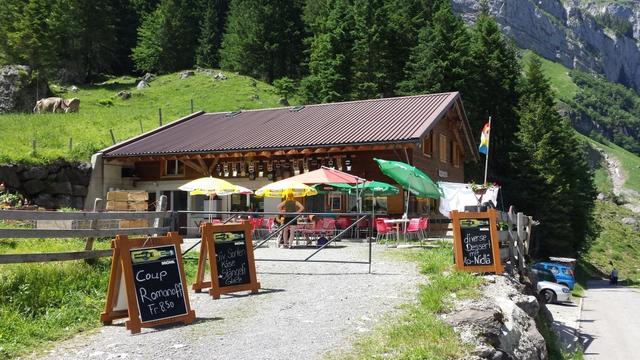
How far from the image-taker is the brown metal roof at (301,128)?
2181 cm

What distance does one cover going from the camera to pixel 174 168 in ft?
83.8

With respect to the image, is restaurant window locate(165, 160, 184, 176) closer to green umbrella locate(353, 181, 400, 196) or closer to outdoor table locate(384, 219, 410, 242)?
green umbrella locate(353, 181, 400, 196)

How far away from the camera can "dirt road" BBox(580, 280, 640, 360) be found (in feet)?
60.8

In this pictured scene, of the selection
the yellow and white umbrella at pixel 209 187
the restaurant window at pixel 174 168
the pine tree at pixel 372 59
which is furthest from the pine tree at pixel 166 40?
the yellow and white umbrella at pixel 209 187

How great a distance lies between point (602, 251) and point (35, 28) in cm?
6211

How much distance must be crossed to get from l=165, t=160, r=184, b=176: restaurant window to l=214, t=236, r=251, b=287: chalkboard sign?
16.5 meters

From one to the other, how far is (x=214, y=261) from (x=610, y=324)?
800 inches

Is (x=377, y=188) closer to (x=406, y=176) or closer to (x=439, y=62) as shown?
(x=406, y=176)

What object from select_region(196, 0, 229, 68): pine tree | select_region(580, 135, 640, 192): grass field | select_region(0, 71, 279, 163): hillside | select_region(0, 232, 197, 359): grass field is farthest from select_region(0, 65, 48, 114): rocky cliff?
select_region(580, 135, 640, 192): grass field

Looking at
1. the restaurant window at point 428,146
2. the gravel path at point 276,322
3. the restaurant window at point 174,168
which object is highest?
the restaurant window at point 428,146

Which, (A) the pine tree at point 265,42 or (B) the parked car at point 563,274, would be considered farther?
(A) the pine tree at point 265,42

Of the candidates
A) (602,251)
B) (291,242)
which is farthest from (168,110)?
(602,251)

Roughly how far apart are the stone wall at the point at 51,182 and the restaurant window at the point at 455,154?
55.9 feet

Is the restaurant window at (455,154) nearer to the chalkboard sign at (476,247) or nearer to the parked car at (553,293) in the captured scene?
the parked car at (553,293)
